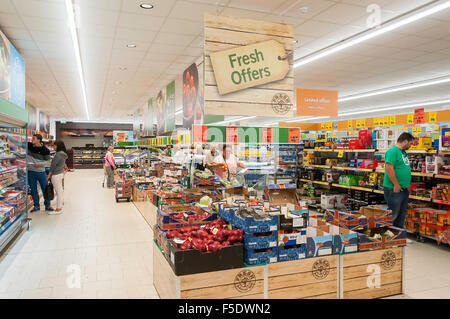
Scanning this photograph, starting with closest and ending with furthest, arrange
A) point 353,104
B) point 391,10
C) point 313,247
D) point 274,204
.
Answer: point 313,247
point 274,204
point 391,10
point 353,104

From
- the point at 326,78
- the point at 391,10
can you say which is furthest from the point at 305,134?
the point at 391,10

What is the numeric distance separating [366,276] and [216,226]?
1523mm

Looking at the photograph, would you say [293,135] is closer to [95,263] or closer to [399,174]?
[399,174]

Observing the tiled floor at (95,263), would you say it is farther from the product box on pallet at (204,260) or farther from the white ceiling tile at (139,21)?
the white ceiling tile at (139,21)

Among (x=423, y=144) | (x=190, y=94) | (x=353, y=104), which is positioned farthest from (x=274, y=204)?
(x=353, y=104)

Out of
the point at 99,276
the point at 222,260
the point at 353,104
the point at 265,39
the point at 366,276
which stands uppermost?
the point at 353,104

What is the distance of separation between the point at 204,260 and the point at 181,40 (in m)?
5.03

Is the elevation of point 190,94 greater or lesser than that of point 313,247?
greater

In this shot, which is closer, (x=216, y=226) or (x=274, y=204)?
(x=216, y=226)

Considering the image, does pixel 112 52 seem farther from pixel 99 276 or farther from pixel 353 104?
pixel 353 104

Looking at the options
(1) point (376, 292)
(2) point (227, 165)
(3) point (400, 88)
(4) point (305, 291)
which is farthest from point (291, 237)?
(3) point (400, 88)

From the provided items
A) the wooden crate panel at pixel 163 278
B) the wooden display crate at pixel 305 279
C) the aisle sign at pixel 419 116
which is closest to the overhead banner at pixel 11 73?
the wooden crate panel at pixel 163 278

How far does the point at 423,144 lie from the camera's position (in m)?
5.35

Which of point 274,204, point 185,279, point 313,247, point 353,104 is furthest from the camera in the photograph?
point 353,104
